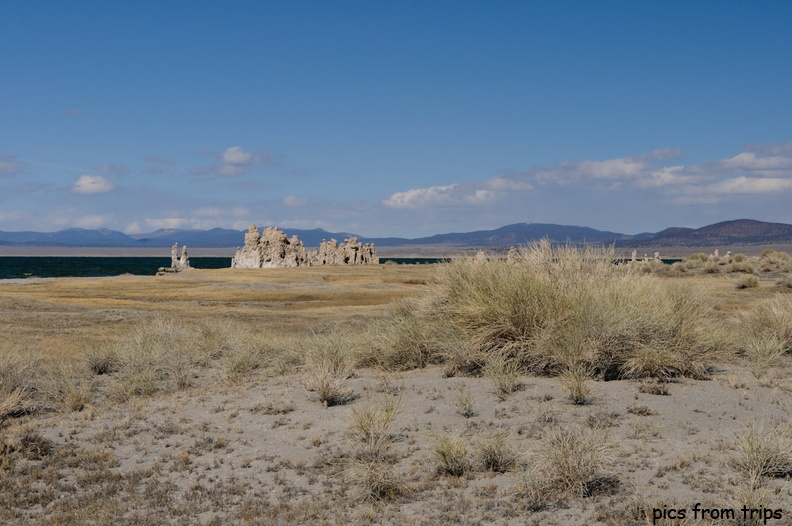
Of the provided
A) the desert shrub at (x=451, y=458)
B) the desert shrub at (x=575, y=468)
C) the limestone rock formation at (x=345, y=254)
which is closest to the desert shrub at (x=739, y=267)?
the desert shrub at (x=575, y=468)

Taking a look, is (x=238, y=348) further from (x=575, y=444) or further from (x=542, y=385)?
(x=575, y=444)

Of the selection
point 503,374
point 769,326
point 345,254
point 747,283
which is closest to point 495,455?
point 503,374

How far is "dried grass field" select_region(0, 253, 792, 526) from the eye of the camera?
677 cm

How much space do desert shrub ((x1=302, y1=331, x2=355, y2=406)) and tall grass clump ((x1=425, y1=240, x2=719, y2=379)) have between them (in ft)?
7.72

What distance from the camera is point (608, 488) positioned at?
6.79 metres

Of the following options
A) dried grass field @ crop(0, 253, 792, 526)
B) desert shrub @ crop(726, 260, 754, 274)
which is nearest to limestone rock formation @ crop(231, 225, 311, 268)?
desert shrub @ crop(726, 260, 754, 274)

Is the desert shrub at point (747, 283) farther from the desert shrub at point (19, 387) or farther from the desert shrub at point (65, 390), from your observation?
the desert shrub at point (19, 387)

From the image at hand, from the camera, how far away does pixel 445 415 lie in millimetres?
9945

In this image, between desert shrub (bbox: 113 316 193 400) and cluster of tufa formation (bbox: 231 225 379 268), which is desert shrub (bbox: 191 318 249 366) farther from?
cluster of tufa formation (bbox: 231 225 379 268)

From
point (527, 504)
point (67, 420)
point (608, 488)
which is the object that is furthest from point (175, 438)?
point (608, 488)

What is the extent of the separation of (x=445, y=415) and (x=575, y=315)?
3661 mm

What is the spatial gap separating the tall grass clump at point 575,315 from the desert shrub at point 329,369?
7.72 feet

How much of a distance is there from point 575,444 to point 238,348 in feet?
37.1

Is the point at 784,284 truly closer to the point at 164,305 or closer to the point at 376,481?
the point at 164,305
